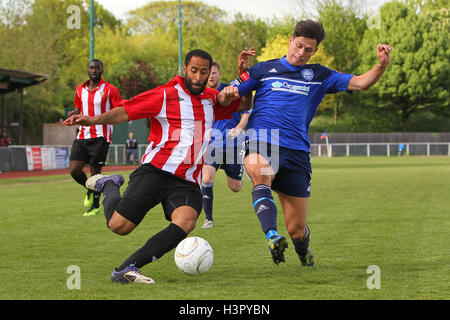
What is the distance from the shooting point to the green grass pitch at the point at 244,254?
5109mm

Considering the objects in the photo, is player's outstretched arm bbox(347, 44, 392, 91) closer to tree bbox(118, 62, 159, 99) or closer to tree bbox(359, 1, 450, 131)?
tree bbox(118, 62, 159, 99)

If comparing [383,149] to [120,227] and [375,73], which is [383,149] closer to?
[375,73]

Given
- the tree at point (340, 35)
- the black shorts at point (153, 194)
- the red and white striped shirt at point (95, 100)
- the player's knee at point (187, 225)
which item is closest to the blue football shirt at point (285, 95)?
the black shorts at point (153, 194)

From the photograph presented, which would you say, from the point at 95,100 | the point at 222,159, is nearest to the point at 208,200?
the point at 222,159

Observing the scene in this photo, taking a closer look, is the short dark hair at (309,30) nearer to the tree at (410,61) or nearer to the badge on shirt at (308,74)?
the badge on shirt at (308,74)

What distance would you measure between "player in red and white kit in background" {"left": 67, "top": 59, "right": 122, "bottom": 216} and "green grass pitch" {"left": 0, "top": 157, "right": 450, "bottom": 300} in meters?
0.91

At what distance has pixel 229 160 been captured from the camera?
1002 centimetres

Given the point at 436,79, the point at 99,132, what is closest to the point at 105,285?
the point at 99,132

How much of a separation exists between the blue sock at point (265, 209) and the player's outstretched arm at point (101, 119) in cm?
132

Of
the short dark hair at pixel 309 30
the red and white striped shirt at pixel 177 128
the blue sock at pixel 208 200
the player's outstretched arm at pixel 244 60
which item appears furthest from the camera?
the blue sock at pixel 208 200

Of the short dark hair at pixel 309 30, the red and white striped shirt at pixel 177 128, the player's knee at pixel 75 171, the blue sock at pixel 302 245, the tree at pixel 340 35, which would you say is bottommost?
the blue sock at pixel 302 245

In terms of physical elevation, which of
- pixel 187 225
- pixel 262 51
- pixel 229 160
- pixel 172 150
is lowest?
pixel 187 225

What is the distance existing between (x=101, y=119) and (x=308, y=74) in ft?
6.54

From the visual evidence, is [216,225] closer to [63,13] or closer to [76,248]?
[76,248]
